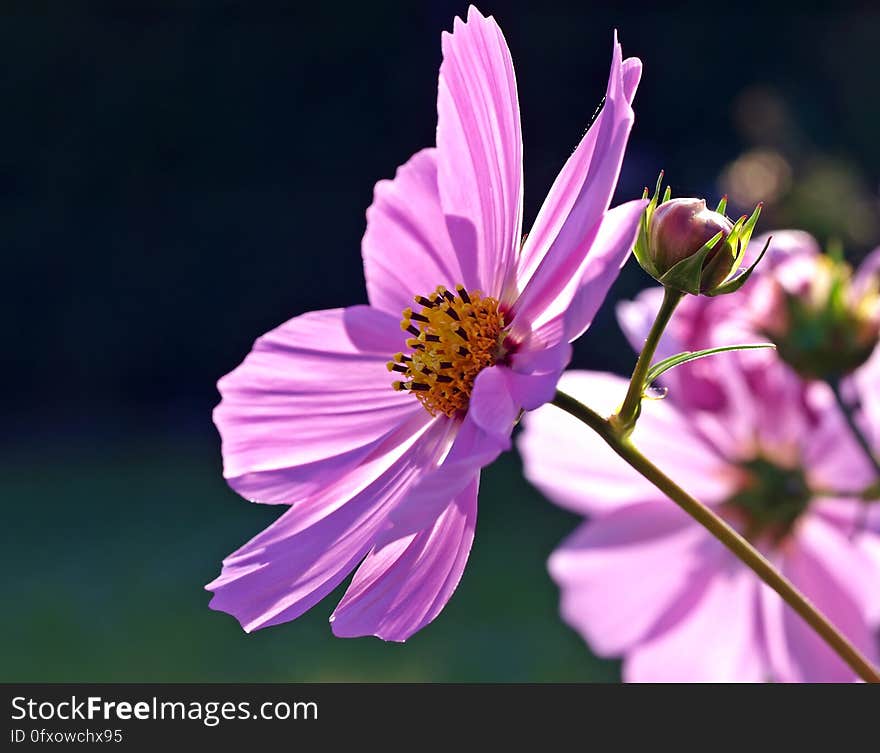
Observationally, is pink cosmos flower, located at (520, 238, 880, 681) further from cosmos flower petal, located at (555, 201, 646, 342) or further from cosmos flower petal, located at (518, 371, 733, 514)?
cosmos flower petal, located at (555, 201, 646, 342)

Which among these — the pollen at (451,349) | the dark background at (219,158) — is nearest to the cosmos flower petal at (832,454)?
the pollen at (451,349)

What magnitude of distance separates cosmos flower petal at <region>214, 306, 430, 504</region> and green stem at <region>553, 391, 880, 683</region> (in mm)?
143

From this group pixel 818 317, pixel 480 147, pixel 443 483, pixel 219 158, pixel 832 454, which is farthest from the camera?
pixel 219 158

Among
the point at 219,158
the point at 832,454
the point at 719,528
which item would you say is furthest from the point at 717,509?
the point at 219,158

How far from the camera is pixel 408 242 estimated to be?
19.1 inches

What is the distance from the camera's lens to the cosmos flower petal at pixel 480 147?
0.40 meters

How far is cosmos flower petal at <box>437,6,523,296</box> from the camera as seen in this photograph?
1.32 ft

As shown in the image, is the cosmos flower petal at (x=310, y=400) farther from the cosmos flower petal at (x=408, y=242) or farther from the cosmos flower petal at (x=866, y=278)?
the cosmos flower petal at (x=866, y=278)

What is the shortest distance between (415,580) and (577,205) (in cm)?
13

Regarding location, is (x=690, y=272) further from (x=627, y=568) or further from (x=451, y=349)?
(x=627, y=568)

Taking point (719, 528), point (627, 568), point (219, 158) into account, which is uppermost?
point (219, 158)

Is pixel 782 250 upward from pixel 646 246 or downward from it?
upward

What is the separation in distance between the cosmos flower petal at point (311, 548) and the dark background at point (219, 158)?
9.90ft
